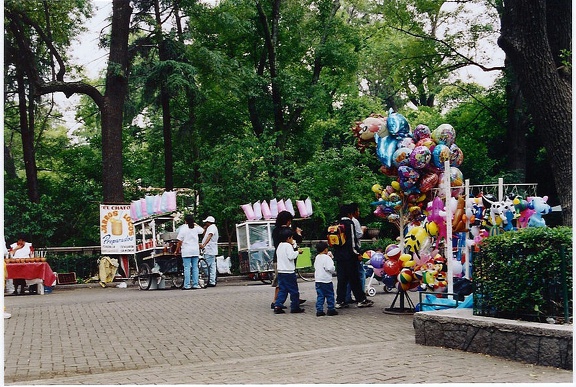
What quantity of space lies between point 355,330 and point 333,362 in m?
2.69

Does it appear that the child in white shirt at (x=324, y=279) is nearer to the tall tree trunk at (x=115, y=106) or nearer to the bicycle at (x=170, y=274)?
the bicycle at (x=170, y=274)

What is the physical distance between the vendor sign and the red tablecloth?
2146 mm

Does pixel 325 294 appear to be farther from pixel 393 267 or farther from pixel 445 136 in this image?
Answer: pixel 445 136

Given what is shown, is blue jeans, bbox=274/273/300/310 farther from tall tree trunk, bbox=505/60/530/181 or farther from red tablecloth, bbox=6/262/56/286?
tall tree trunk, bbox=505/60/530/181

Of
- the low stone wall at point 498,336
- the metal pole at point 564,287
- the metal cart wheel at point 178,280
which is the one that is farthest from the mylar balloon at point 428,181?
the metal cart wheel at point 178,280

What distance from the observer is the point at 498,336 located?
750 centimetres

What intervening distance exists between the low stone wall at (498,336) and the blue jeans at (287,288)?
12.1ft

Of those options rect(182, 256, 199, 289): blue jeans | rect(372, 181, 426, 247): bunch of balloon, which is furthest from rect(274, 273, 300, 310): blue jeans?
rect(182, 256, 199, 289): blue jeans

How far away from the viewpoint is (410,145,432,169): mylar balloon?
11375 millimetres

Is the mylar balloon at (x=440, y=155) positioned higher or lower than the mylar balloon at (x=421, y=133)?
lower

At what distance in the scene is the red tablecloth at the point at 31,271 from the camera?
58.0 ft

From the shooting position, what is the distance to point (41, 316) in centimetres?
1273

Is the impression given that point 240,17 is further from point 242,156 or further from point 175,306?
point 175,306

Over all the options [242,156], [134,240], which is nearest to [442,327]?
[134,240]
